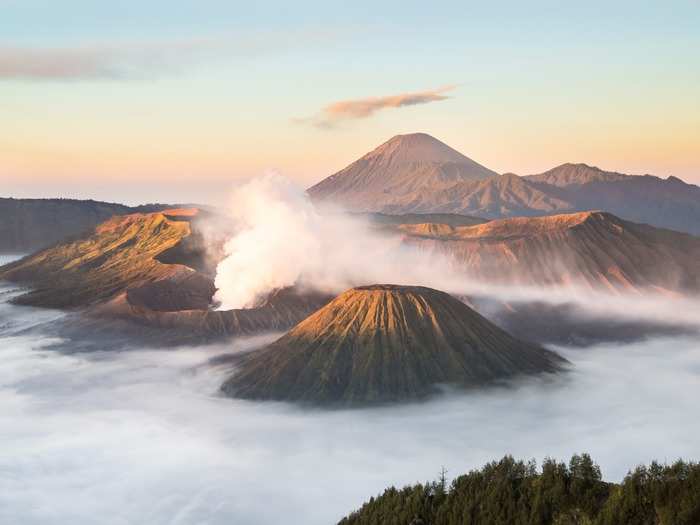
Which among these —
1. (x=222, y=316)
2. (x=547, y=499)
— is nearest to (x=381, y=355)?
(x=222, y=316)

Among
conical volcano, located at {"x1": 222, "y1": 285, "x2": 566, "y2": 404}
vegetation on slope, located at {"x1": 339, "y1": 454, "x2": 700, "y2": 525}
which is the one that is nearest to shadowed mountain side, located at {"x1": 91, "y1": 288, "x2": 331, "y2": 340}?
conical volcano, located at {"x1": 222, "y1": 285, "x2": 566, "y2": 404}

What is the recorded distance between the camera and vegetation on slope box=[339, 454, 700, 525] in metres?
73.2

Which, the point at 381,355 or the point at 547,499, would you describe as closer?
the point at 547,499

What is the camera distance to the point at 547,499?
8006cm

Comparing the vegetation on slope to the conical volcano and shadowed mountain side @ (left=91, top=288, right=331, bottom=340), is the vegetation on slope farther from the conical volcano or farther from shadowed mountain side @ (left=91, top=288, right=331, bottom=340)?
shadowed mountain side @ (left=91, top=288, right=331, bottom=340)

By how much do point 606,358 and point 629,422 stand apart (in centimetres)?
4440

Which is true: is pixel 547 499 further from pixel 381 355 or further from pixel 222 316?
pixel 222 316

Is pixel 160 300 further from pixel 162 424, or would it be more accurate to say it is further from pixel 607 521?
pixel 607 521

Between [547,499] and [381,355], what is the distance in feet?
192

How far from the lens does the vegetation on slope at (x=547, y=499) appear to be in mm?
73250

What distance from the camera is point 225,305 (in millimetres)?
199000

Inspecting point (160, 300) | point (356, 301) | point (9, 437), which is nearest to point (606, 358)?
point (356, 301)

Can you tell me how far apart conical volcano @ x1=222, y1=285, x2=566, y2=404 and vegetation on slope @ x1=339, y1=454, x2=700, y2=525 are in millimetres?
43460

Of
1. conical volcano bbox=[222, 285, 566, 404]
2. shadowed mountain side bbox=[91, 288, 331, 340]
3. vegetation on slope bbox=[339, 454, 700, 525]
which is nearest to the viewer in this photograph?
vegetation on slope bbox=[339, 454, 700, 525]
